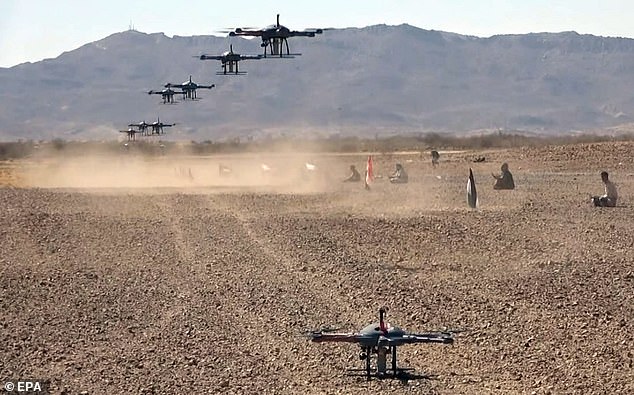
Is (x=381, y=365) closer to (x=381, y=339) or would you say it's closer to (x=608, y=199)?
(x=381, y=339)

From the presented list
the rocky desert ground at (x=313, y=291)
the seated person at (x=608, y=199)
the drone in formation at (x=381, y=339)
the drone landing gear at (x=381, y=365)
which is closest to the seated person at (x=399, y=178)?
the rocky desert ground at (x=313, y=291)

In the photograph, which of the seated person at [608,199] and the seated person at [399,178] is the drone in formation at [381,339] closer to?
the seated person at [608,199]

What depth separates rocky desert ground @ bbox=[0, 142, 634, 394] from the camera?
46.9 feet

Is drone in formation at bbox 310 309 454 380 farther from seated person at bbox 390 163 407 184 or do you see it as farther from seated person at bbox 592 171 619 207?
seated person at bbox 390 163 407 184

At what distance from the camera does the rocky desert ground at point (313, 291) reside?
46.9 ft

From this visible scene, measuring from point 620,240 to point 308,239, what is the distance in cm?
646

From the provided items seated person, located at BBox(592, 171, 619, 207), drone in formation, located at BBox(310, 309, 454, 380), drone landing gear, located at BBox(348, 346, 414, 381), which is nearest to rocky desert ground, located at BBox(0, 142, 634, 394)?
drone landing gear, located at BBox(348, 346, 414, 381)

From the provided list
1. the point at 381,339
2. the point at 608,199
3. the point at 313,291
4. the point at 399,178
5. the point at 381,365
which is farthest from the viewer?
the point at 399,178

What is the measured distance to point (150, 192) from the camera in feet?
174

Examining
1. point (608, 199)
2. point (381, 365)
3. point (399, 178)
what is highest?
point (381, 365)

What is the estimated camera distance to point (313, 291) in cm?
2036

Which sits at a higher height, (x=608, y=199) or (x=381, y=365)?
(x=381, y=365)

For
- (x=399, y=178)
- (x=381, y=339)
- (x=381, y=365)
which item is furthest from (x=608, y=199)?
(x=381, y=339)

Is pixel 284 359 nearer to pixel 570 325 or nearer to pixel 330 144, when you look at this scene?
pixel 570 325
